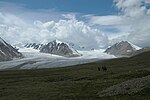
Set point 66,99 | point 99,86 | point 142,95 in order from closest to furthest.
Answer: point 142,95, point 66,99, point 99,86

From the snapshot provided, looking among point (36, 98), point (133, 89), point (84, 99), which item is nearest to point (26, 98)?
point (36, 98)

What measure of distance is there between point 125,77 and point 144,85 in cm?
2517

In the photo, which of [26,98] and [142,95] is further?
[26,98]

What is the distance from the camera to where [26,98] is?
→ 51.8m

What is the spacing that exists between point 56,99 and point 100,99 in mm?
7600

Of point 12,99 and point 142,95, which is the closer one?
point 142,95

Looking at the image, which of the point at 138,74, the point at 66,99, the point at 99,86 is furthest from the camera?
the point at 138,74

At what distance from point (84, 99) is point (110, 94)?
14.8ft

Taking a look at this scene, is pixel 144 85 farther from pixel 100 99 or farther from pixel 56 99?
pixel 56 99

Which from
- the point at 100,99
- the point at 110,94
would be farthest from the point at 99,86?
the point at 100,99

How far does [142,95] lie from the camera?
137 ft

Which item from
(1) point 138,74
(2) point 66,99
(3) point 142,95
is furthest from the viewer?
(1) point 138,74

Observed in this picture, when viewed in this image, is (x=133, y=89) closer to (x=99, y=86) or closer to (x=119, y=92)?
(x=119, y=92)

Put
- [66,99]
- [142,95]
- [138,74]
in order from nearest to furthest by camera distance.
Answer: [142,95], [66,99], [138,74]
